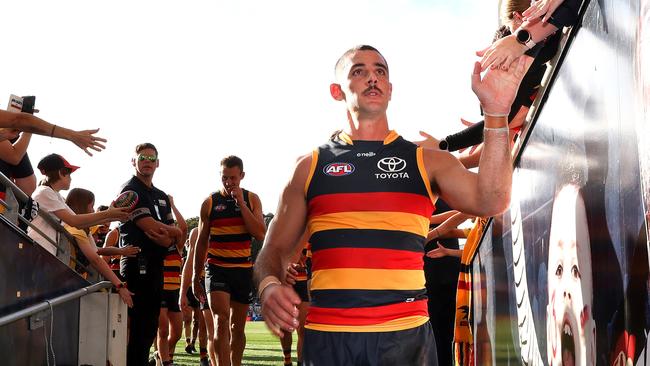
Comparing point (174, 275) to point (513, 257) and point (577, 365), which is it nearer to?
point (513, 257)

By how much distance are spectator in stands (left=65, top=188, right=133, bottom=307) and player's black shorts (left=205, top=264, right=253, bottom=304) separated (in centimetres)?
107

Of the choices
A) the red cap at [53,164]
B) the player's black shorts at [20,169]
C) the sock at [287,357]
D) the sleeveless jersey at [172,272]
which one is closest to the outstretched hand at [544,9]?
the player's black shorts at [20,169]

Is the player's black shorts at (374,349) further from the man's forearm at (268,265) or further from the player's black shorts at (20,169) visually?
the player's black shorts at (20,169)

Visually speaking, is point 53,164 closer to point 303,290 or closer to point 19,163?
point 19,163

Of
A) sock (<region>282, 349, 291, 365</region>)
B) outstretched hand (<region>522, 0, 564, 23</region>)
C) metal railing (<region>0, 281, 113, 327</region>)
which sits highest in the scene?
outstretched hand (<region>522, 0, 564, 23</region>)

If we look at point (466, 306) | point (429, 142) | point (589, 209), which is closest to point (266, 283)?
point (589, 209)

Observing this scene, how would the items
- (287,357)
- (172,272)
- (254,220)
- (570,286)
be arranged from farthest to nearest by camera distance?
(172,272) < (287,357) < (254,220) < (570,286)

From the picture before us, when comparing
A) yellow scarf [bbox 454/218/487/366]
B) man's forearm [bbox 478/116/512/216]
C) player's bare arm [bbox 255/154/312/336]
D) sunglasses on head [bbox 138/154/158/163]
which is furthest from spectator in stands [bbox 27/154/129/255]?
man's forearm [bbox 478/116/512/216]

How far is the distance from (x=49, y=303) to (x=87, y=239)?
191cm

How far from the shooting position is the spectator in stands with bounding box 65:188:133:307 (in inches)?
331

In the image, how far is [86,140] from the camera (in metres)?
5.66

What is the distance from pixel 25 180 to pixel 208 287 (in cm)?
288

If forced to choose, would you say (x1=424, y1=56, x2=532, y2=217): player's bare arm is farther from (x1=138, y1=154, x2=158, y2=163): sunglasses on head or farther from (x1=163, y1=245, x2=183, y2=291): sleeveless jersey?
(x1=163, y1=245, x2=183, y2=291): sleeveless jersey

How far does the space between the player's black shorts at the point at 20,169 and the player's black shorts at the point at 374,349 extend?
4.66m
